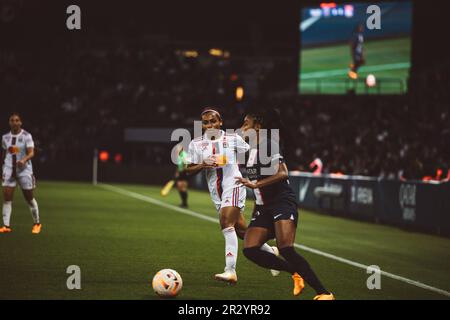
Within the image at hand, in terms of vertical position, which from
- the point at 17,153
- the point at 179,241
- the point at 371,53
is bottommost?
the point at 179,241

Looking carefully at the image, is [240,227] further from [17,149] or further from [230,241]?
[17,149]

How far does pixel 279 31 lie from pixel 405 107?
2613cm

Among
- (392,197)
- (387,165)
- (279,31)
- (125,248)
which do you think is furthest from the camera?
(279,31)

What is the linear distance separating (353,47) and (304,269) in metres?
35.2

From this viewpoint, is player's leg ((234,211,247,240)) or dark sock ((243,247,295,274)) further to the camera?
player's leg ((234,211,247,240))

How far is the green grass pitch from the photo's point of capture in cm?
1102

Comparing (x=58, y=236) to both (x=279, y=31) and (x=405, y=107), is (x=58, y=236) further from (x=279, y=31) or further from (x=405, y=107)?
(x=279, y=31)

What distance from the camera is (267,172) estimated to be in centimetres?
1033

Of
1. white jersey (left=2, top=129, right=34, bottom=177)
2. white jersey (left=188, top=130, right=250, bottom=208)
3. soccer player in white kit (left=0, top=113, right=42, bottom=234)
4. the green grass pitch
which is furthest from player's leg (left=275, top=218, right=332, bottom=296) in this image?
white jersey (left=2, top=129, right=34, bottom=177)

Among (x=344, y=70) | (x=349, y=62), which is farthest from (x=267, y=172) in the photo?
(x=344, y=70)

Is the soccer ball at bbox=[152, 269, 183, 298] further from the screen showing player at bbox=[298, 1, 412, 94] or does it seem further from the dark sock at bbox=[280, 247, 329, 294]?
the screen showing player at bbox=[298, 1, 412, 94]
